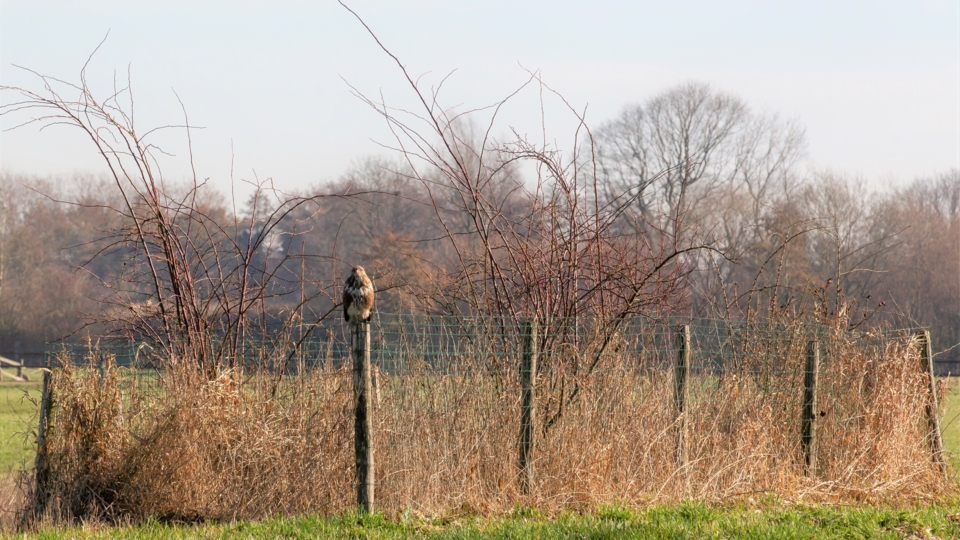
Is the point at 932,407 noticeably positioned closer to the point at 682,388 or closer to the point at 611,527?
the point at 682,388

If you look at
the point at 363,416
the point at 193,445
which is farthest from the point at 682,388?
the point at 193,445

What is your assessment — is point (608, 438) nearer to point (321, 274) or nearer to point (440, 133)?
point (440, 133)

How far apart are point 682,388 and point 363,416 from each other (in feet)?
9.18

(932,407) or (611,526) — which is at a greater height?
(932,407)

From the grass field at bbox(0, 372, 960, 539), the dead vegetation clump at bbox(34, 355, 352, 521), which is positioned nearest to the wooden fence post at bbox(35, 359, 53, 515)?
the dead vegetation clump at bbox(34, 355, 352, 521)

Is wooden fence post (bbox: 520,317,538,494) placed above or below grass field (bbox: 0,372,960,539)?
above

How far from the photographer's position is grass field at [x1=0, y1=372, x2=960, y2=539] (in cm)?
581

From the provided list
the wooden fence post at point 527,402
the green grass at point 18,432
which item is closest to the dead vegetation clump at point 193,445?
the green grass at point 18,432

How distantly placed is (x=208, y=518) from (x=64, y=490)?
4.84 feet

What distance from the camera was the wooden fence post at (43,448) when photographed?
7.49 m

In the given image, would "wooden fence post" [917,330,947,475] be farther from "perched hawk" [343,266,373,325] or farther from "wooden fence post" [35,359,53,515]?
"wooden fence post" [35,359,53,515]

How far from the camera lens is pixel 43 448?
759cm

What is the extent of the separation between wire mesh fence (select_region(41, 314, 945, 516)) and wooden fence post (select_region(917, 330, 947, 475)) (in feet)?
0.98

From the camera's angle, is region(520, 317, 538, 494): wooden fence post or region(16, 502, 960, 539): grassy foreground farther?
region(520, 317, 538, 494): wooden fence post
